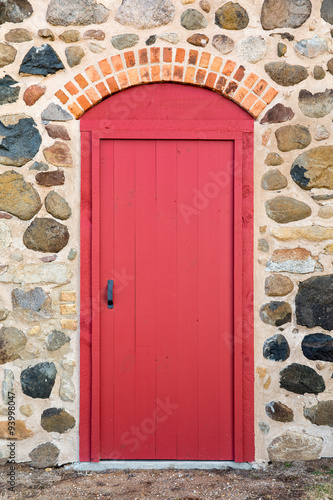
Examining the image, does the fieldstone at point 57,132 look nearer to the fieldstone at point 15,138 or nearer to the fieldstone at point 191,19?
the fieldstone at point 15,138

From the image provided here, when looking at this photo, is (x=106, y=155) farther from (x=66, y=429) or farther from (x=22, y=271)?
(x=66, y=429)

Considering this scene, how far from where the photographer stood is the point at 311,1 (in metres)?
3.15

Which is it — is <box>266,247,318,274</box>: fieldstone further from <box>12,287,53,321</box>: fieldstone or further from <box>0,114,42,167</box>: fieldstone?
<box>0,114,42,167</box>: fieldstone

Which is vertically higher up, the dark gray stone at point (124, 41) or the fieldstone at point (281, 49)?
the dark gray stone at point (124, 41)

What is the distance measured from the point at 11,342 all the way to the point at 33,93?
1.71 meters

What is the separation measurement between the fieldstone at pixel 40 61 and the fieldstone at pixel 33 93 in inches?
3.7

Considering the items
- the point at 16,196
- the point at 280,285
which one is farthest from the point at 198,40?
the point at 280,285

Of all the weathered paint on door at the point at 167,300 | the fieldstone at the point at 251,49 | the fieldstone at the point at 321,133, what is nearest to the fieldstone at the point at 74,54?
the weathered paint on door at the point at 167,300

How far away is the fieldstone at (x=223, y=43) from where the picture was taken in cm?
314

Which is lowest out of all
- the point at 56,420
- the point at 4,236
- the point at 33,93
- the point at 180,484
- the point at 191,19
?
the point at 180,484

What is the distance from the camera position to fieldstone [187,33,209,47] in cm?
313

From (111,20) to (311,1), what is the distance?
1375 millimetres

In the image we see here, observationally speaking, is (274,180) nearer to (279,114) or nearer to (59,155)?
(279,114)

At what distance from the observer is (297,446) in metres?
3.13
